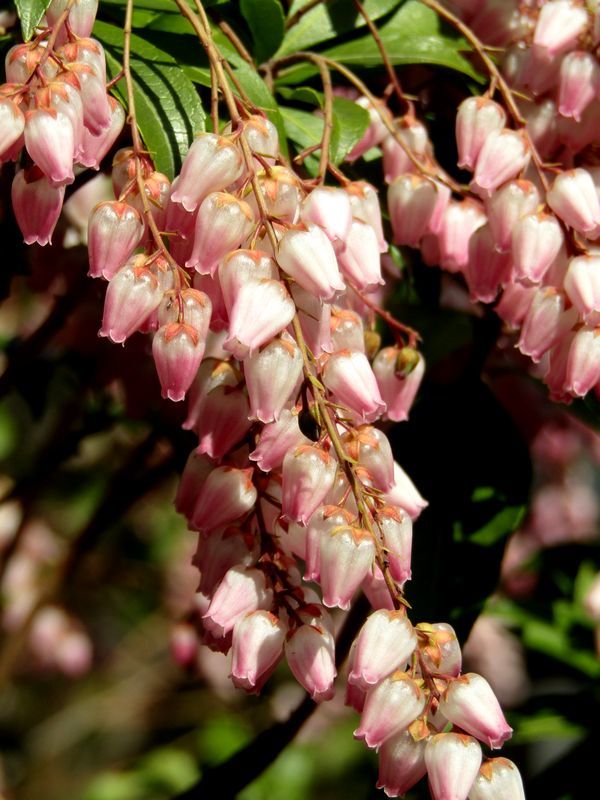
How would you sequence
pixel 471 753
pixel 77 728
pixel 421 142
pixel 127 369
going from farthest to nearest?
pixel 77 728 < pixel 127 369 < pixel 421 142 < pixel 471 753

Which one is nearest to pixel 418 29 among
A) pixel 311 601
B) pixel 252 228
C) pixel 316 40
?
pixel 316 40

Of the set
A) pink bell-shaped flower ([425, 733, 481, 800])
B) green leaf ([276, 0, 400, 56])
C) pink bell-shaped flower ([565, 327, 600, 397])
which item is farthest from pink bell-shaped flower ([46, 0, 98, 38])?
pink bell-shaped flower ([425, 733, 481, 800])

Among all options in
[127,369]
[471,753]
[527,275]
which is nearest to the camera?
[471,753]

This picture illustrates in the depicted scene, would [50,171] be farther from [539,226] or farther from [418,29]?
[418,29]

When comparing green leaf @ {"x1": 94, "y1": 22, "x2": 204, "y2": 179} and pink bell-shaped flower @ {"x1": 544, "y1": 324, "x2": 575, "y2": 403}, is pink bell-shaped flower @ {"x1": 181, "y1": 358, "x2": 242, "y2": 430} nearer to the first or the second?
green leaf @ {"x1": 94, "y1": 22, "x2": 204, "y2": 179}

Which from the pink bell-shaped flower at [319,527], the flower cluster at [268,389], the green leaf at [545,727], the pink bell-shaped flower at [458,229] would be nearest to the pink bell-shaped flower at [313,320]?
the flower cluster at [268,389]

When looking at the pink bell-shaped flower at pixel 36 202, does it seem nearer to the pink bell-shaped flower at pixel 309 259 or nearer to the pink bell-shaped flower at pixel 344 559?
the pink bell-shaped flower at pixel 309 259
